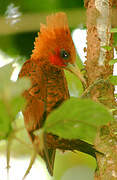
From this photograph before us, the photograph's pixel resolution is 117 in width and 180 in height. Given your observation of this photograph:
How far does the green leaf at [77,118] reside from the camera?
0.28 m

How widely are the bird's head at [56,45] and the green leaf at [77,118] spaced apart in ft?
2.71

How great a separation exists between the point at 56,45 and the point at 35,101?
44 centimetres

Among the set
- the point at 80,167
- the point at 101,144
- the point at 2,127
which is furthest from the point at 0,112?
the point at 80,167

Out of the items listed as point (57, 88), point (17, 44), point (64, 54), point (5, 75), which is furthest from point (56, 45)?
point (5, 75)

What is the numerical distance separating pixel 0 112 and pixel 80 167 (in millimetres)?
1702

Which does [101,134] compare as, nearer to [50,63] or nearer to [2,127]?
[50,63]

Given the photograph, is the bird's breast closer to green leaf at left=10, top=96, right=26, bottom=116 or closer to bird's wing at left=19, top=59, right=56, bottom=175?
bird's wing at left=19, top=59, right=56, bottom=175

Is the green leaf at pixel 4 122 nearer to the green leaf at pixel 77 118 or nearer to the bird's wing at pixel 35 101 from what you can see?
the green leaf at pixel 77 118

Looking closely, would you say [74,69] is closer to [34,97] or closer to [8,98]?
[34,97]

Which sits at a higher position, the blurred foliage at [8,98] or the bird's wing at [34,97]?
the blurred foliage at [8,98]

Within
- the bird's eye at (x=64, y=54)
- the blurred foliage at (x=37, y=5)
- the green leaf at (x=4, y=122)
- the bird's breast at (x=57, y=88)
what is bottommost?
the bird's breast at (x=57, y=88)

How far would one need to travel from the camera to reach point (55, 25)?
1.19 metres

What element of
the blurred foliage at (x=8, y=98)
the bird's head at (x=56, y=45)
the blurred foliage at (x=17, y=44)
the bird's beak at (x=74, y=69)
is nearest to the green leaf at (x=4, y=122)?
the blurred foliage at (x=8, y=98)

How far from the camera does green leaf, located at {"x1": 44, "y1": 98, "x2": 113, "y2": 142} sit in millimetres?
283
